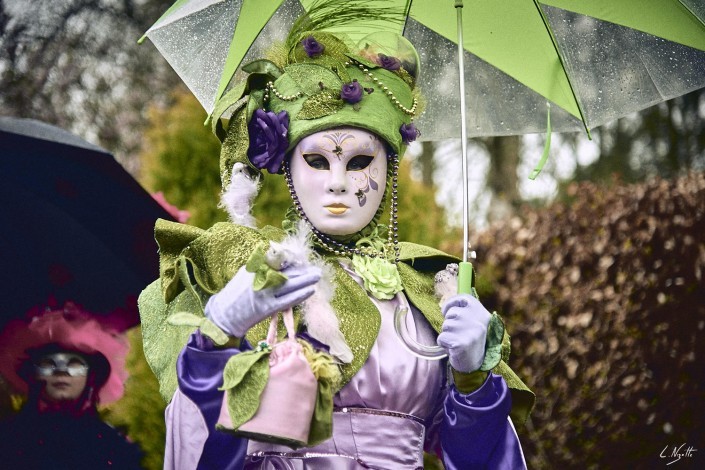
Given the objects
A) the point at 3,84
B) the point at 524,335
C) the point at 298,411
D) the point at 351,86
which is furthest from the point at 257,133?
the point at 3,84

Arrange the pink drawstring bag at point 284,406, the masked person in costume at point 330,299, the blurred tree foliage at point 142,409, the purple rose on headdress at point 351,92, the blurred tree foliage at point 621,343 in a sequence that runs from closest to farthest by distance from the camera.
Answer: the pink drawstring bag at point 284,406 < the masked person in costume at point 330,299 < the purple rose on headdress at point 351,92 < the blurred tree foliage at point 142,409 < the blurred tree foliage at point 621,343

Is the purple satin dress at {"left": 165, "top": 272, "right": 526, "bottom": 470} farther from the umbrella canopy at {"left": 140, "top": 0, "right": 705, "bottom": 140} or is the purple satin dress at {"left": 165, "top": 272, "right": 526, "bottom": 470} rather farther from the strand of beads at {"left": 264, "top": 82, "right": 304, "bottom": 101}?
the umbrella canopy at {"left": 140, "top": 0, "right": 705, "bottom": 140}

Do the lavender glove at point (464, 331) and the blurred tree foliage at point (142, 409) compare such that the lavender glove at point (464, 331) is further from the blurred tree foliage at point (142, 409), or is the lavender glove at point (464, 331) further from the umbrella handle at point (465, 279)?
the blurred tree foliage at point (142, 409)

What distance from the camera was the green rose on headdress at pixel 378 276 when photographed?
8.59ft

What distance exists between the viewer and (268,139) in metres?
2.58

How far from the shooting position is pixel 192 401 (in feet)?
7.38

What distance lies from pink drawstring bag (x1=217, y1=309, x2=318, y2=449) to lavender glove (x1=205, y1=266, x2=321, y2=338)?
0.10 metres

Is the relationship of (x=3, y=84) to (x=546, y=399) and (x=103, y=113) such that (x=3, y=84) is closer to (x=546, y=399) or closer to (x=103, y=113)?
(x=103, y=113)

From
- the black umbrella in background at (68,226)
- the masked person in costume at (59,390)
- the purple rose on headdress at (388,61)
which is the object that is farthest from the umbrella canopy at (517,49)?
the masked person in costume at (59,390)

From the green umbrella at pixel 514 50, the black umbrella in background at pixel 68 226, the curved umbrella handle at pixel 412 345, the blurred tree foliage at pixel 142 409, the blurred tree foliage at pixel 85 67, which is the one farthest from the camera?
the blurred tree foliage at pixel 85 67

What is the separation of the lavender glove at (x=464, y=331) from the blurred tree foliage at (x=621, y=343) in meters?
2.74

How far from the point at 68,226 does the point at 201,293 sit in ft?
4.58

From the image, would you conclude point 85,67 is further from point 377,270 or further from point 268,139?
point 377,270
